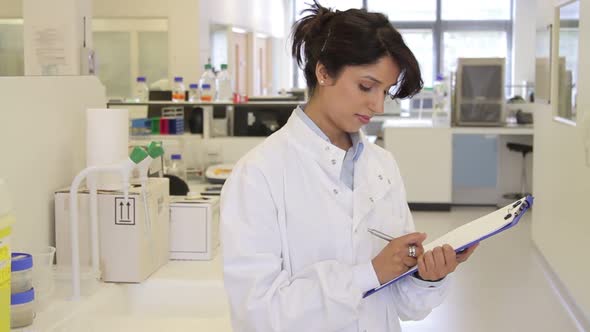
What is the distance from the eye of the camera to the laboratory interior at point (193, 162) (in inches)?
95.0

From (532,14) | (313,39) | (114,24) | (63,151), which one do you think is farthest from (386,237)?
(532,14)

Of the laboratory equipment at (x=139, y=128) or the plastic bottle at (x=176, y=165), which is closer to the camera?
the plastic bottle at (x=176, y=165)

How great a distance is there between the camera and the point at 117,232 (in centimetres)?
254

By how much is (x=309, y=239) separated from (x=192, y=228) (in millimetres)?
1445

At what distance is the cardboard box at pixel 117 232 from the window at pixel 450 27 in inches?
472

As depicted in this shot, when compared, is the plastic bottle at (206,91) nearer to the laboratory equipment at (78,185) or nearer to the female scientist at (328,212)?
the laboratory equipment at (78,185)

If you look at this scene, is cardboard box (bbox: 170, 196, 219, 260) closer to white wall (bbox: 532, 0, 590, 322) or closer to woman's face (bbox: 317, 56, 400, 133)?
woman's face (bbox: 317, 56, 400, 133)

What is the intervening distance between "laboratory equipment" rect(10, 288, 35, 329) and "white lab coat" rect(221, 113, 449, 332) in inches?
30.0

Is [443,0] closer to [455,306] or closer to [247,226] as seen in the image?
[455,306]

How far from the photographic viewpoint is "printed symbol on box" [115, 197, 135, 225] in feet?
8.27

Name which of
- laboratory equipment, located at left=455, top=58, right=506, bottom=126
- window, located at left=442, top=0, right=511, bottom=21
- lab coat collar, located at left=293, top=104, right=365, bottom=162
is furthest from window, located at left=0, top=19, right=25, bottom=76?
window, located at left=442, top=0, right=511, bottom=21

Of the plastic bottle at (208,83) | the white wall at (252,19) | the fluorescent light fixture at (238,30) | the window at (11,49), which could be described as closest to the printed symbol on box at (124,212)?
the plastic bottle at (208,83)

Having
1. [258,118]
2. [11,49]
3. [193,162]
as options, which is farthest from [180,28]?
[193,162]

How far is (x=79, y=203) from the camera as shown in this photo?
8.43ft
